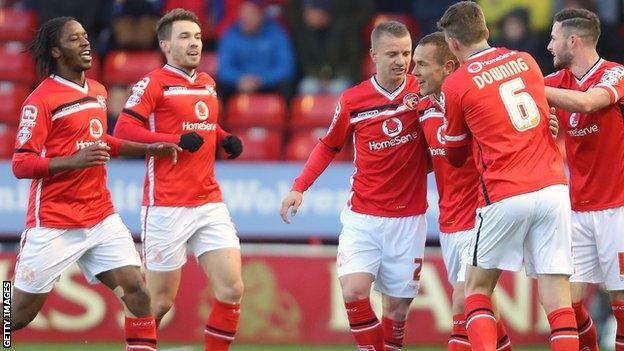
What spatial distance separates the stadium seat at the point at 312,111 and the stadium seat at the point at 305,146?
3.0 inches

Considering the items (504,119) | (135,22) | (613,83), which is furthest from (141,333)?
(135,22)

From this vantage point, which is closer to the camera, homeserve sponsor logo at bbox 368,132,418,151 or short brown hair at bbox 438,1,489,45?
short brown hair at bbox 438,1,489,45

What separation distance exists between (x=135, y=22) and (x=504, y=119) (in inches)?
288

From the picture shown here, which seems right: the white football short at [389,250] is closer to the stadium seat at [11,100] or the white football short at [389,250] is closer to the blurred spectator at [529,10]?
the blurred spectator at [529,10]

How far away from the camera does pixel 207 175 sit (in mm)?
9172

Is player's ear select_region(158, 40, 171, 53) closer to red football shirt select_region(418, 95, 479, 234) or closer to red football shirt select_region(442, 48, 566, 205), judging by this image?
red football shirt select_region(418, 95, 479, 234)

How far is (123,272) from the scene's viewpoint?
8.50 m

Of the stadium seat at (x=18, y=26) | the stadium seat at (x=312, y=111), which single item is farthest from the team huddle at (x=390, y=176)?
the stadium seat at (x=18, y=26)

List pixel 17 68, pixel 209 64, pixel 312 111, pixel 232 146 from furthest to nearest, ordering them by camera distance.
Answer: pixel 209 64
pixel 17 68
pixel 312 111
pixel 232 146

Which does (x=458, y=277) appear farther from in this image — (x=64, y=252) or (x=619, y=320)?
(x=64, y=252)

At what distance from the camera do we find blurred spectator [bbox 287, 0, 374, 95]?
13.9 meters

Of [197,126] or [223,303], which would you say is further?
[197,126]

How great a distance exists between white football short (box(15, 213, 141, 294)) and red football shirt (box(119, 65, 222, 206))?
2.09ft

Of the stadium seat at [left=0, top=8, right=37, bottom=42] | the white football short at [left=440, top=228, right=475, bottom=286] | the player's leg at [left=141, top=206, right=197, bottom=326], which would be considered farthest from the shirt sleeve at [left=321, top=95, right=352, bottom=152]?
the stadium seat at [left=0, top=8, right=37, bottom=42]
